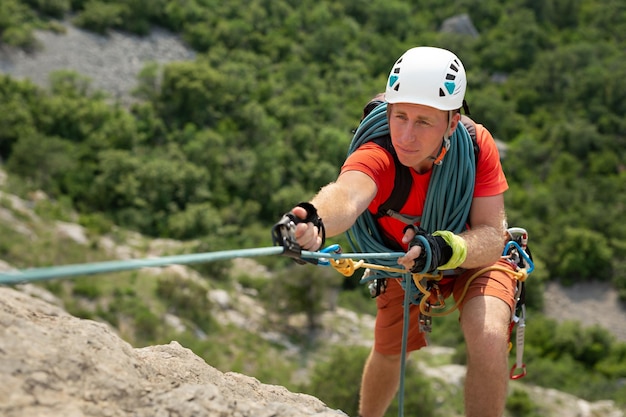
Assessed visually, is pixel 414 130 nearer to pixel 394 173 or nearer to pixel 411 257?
pixel 394 173

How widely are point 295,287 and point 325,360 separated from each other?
10.8 ft

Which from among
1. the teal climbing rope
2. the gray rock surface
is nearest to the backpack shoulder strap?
the teal climbing rope

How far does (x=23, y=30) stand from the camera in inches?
1580

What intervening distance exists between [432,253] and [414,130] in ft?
2.17

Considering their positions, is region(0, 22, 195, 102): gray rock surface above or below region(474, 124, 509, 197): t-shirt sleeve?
above

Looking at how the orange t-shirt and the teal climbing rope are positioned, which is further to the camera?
the orange t-shirt

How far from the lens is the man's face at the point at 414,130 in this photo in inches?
153

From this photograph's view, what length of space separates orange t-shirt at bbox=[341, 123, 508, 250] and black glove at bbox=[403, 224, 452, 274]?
17.9 inches

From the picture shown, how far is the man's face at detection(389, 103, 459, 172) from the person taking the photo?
12.7ft

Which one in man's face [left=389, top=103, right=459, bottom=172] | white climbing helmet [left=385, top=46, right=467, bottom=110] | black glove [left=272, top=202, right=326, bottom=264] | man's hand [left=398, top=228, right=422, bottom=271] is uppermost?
white climbing helmet [left=385, top=46, right=467, bottom=110]

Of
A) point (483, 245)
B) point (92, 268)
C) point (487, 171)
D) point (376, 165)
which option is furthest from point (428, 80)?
point (92, 268)

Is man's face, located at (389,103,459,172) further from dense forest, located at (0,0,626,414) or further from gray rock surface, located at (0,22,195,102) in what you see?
gray rock surface, located at (0,22,195,102)

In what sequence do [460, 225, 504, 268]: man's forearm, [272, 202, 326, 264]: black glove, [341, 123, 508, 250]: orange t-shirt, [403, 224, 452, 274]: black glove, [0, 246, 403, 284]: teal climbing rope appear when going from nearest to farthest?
[0, 246, 403, 284]: teal climbing rope
[272, 202, 326, 264]: black glove
[403, 224, 452, 274]: black glove
[460, 225, 504, 268]: man's forearm
[341, 123, 508, 250]: orange t-shirt

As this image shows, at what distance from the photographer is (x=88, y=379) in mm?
2514
